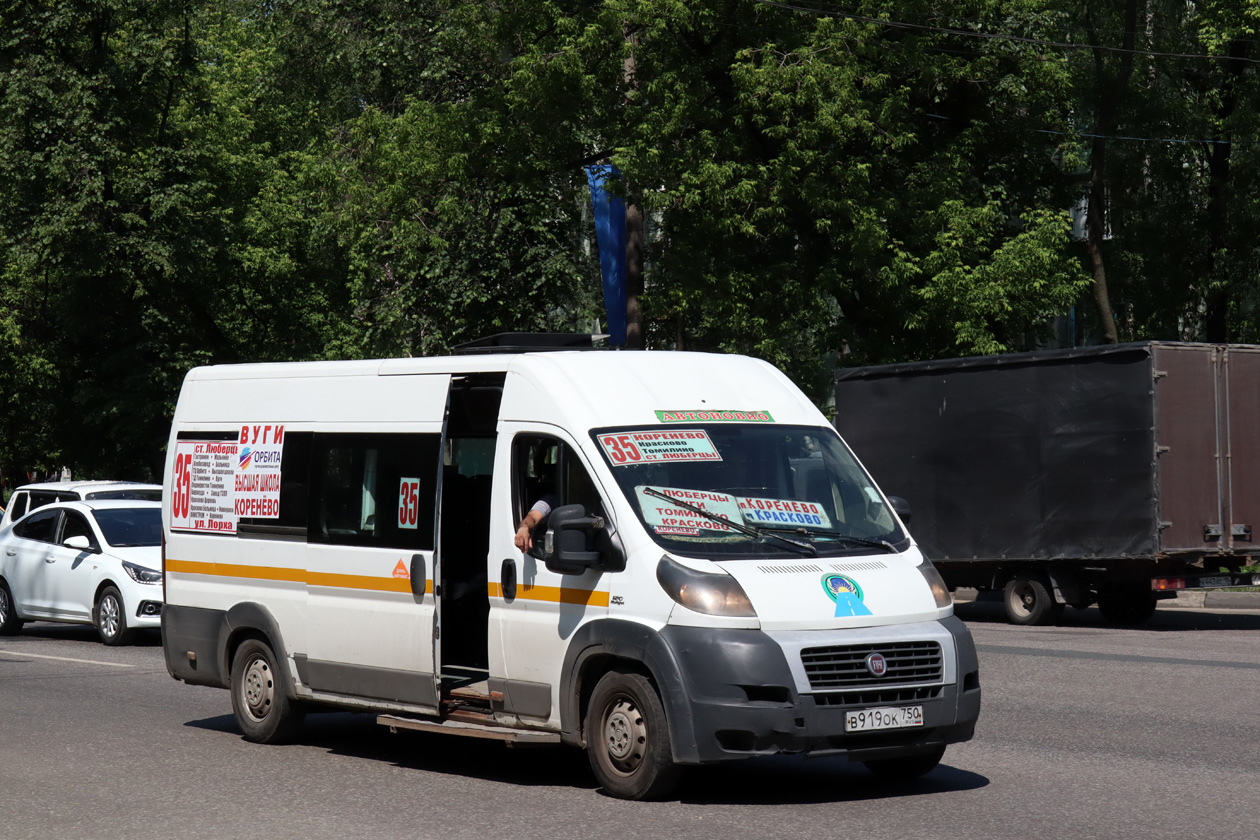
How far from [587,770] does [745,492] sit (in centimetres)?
196

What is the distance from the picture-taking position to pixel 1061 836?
6.99 metres

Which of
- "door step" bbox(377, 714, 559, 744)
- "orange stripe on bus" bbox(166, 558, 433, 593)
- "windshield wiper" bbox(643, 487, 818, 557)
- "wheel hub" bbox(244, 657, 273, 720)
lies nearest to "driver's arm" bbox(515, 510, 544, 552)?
"windshield wiper" bbox(643, 487, 818, 557)

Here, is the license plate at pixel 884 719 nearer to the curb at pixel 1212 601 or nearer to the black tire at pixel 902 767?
the black tire at pixel 902 767

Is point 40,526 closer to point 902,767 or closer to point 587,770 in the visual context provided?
point 587,770

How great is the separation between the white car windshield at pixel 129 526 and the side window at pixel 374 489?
9493mm

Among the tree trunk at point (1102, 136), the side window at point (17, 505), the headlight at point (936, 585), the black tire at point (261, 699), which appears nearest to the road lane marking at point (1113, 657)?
the headlight at point (936, 585)

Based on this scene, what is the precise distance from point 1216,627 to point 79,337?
92.3ft

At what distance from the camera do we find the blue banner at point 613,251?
28953 mm

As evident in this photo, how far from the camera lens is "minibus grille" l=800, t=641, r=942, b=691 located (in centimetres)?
756

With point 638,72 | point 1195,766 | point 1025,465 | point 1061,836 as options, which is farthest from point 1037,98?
point 1061,836

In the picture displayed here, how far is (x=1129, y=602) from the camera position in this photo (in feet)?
63.3

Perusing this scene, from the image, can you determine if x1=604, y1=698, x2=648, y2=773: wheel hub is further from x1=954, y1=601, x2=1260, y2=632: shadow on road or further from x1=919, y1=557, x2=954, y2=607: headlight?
x1=954, y1=601, x2=1260, y2=632: shadow on road

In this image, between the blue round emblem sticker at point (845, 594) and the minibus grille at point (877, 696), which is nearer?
the minibus grille at point (877, 696)

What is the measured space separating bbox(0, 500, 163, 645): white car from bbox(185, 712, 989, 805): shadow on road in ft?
23.9
